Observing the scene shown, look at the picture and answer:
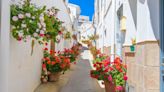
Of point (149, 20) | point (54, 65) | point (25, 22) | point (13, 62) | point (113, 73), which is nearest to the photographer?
point (149, 20)

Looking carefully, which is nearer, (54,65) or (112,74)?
(112,74)

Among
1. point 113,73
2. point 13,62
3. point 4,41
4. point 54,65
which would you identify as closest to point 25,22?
point 4,41

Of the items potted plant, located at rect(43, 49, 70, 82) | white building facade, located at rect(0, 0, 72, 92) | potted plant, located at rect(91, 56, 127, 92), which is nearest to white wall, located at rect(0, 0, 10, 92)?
white building facade, located at rect(0, 0, 72, 92)

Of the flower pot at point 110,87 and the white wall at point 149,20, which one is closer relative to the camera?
the white wall at point 149,20

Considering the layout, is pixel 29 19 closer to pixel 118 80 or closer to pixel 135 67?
pixel 135 67

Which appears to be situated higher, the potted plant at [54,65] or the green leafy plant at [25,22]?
the green leafy plant at [25,22]

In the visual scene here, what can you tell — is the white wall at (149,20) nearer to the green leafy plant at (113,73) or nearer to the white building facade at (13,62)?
the green leafy plant at (113,73)

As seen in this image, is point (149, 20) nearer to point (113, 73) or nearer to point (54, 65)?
point (113, 73)

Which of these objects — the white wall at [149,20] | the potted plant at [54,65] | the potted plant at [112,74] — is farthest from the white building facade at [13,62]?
the white wall at [149,20]

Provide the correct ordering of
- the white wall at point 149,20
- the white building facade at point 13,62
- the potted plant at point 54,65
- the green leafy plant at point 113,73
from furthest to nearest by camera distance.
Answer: the potted plant at point 54,65 → the green leafy plant at point 113,73 → the white building facade at point 13,62 → the white wall at point 149,20

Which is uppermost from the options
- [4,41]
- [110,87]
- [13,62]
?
[4,41]

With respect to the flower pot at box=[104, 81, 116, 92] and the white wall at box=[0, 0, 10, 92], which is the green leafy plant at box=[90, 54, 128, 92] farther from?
the white wall at box=[0, 0, 10, 92]

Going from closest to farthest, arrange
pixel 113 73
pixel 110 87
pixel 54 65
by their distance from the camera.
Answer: pixel 113 73 < pixel 110 87 < pixel 54 65

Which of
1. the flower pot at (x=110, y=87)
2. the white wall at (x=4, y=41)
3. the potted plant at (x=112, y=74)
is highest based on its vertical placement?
the white wall at (x=4, y=41)
